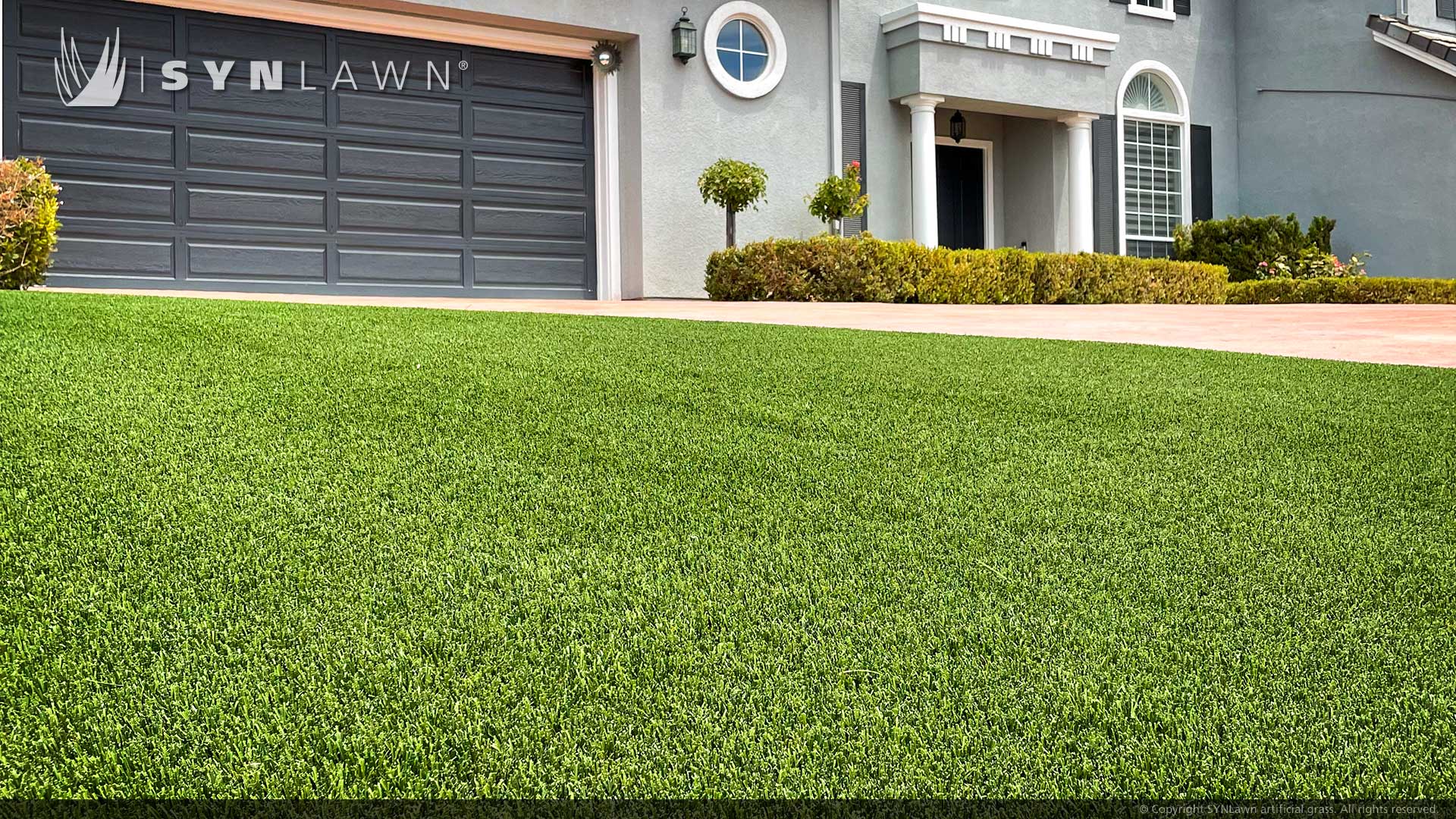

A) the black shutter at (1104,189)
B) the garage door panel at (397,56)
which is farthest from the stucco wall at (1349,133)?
the garage door panel at (397,56)

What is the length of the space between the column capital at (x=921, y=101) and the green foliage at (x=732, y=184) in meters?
2.44

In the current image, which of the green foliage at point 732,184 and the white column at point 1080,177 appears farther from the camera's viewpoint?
the white column at point 1080,177

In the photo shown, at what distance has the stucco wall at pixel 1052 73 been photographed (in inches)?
472

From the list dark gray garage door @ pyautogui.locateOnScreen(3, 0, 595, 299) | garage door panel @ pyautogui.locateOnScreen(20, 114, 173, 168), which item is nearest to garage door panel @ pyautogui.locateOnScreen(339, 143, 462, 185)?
dark gray garage door @ pyautogui.locateOnScreen(3, 0, 595, 299)

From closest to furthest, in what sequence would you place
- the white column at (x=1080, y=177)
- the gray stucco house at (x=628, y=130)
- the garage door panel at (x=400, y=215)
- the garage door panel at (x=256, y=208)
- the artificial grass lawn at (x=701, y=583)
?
the artificial grass lawn at (x=701, y=583) < the gray stucco house at (x=628, y=130) < the garage door panel at (x=256, y=208) < the garage door panel at (x=400, y=215) < the white column at (x=1080, y=177)

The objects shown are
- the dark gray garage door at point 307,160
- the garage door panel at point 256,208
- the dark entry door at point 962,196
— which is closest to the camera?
the dark gray garage door at point 307,160

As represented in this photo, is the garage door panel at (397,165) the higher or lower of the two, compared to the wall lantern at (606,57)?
lower

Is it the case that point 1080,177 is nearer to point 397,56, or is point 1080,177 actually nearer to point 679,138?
point 679,138

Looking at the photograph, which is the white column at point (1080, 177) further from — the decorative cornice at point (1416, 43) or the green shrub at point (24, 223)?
the green shrub at point (24, 223)

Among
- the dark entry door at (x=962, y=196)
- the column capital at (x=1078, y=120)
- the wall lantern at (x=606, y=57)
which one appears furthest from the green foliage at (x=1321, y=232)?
the wall lantern at (x=606, y=57)

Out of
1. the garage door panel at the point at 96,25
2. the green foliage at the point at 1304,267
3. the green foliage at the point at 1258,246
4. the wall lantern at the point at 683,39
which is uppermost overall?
the wall lantern at the point at 683,39

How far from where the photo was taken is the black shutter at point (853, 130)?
1170 cm

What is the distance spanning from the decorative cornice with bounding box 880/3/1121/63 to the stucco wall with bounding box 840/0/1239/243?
10cm

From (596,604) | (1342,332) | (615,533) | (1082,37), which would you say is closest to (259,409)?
(615,533)
